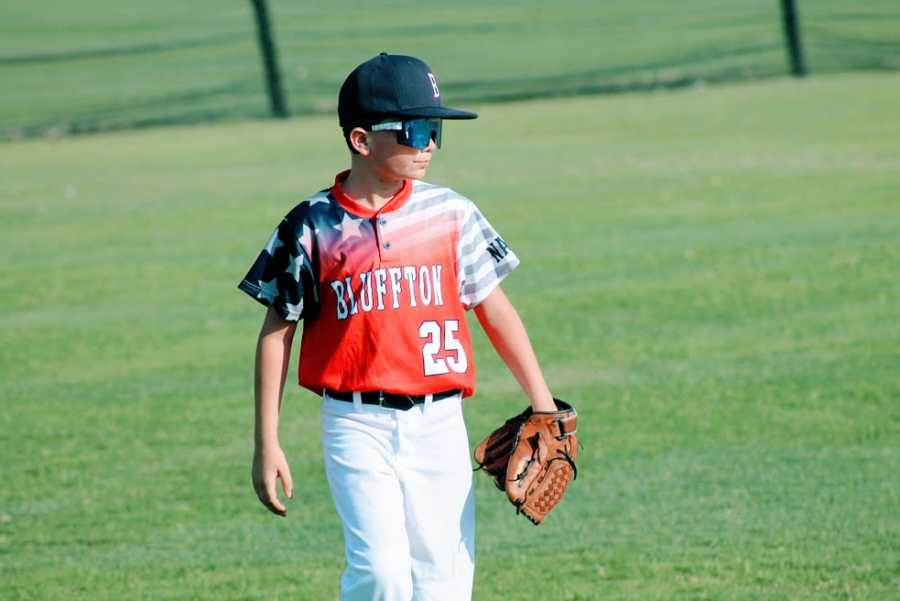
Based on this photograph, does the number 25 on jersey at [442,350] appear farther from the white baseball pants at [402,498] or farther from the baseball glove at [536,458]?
the baseball glove at [536,458]

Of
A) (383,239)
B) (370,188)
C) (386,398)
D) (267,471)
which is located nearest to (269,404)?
(267,471)

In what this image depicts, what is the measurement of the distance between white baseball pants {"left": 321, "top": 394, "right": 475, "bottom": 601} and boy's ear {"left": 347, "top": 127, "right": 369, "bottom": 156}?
2.22 ft

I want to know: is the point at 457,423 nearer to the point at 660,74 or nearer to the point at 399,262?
the point at 399,262

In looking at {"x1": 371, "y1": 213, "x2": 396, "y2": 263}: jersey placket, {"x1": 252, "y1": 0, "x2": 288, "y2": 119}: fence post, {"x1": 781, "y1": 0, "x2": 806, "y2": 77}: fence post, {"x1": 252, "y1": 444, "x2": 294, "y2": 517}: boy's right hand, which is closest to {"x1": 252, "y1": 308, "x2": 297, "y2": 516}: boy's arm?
{"x1": 252, "y1": 444, "x2": 294, "y2": 517}: boy's right hand

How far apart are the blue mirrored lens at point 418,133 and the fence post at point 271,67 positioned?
90.9 feet

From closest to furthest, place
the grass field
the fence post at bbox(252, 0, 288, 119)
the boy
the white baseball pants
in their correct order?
the white baseball pants
the boy
the grass field
the fence post at bbox(252, 0, 288, 119)

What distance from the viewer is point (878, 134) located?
67.9 ft

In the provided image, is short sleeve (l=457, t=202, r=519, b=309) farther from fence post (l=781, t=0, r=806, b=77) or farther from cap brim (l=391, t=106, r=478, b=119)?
fence post (l=781, t=0, r=806, b=77)

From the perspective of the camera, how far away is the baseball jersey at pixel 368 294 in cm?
432

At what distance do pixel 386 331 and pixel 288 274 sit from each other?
304 millimetres

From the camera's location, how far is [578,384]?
920 centimetres

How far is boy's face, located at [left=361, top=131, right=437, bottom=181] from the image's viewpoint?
436 cm

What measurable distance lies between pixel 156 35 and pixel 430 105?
146 feet

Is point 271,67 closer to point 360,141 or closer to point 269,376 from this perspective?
point 360,141
